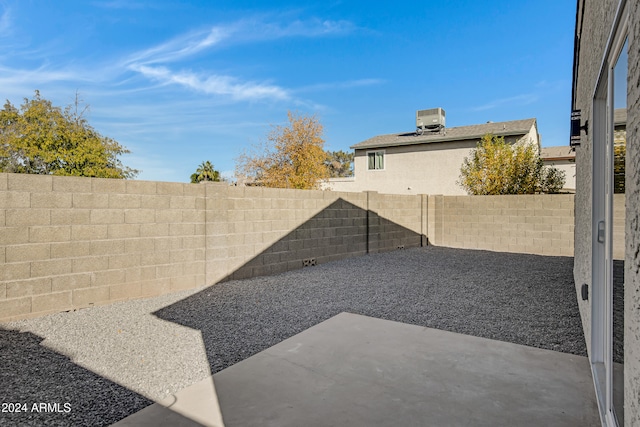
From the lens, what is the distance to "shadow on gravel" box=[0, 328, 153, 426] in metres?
2.30

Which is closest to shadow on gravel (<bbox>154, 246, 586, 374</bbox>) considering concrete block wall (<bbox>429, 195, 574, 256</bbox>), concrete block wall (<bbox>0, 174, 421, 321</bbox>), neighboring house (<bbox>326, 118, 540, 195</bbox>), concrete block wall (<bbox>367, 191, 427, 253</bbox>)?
concrete block wall (<bbox>0, 174, 421, 321</bbox>)

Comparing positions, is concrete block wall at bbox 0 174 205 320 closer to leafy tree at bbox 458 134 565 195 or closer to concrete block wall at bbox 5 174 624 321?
concrete block wall at bbox 5 174 624 321

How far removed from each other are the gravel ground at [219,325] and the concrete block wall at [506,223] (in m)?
3.43

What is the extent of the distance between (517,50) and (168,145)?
62.9ft

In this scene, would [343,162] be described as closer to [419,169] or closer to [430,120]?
[430,120]

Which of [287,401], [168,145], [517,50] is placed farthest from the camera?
[168,145]

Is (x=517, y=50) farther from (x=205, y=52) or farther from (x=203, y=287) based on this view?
(x=203, y=287)

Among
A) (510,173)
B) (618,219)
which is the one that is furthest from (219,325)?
(510,173)

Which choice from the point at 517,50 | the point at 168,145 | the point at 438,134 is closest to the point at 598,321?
the point at 517,50

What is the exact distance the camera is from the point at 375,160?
68.4 feet

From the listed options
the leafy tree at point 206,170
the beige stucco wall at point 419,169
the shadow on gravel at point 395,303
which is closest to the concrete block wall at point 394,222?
the shadow on gravel at point 395,303

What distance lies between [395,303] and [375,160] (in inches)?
648

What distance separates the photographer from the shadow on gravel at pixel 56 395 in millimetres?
2303

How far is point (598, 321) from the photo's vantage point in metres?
2.71
